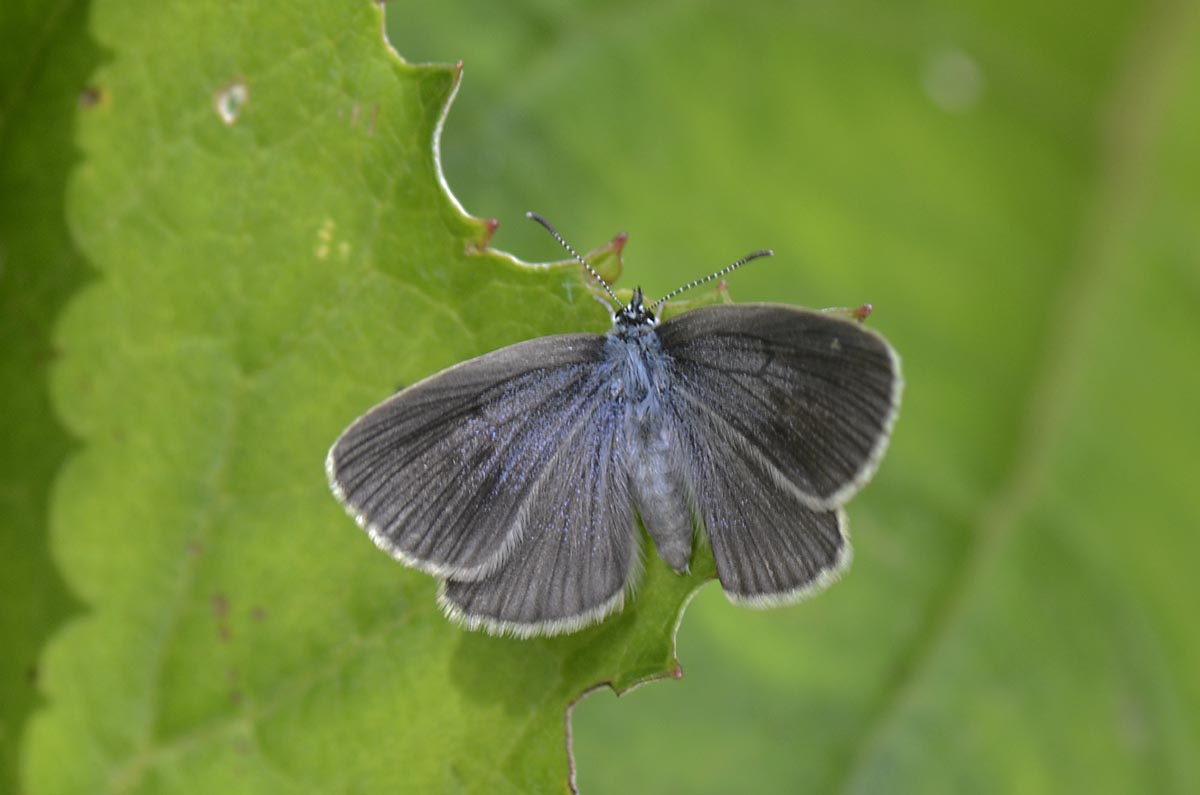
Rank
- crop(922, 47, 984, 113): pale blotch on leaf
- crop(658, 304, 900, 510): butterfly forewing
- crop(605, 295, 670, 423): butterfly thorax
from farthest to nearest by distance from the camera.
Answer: crop(922, 47, 984, 113): pale blotch on leaf → crop(605, 295, 670, 423): butterfly thorax → crop(658, 304, 900, 510): butterfly forewing

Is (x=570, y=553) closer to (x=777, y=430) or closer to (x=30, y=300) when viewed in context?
(x=777, y=430)

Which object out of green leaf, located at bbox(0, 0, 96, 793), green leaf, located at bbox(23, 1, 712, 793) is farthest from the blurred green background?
green leaf, located at bbox(0, 0, 96, 793)

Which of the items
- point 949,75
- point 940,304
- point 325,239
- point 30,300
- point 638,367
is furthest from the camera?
point 949,75

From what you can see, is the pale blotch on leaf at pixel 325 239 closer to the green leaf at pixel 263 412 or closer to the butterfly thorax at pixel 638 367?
the green leaf at pixel 263 412

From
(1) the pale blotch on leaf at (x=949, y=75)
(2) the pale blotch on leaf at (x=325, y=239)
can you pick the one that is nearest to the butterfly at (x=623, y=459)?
(2) the pale blotch on leaf at (x=325, y=239)

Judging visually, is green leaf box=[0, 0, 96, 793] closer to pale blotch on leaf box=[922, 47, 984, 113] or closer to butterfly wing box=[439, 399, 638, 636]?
butterfly wing box=[439, 399, 638, 636]

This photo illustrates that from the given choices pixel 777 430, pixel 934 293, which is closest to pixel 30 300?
pixel 777 430
